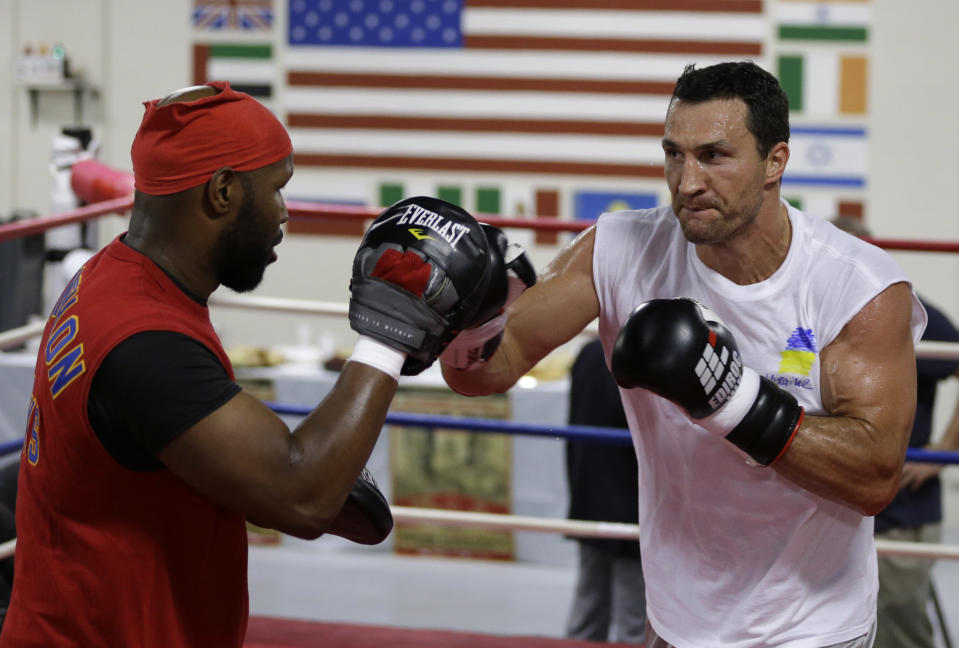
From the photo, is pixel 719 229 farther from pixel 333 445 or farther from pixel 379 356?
pixel 333 445

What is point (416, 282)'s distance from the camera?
1392 mm

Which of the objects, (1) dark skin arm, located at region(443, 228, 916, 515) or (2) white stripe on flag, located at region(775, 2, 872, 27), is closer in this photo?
(1) dark skin arm, located at region(443, 228, 916, 515)

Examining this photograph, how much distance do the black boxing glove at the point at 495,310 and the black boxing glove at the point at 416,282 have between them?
0.12 metres

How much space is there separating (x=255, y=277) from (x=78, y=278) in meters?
0.22

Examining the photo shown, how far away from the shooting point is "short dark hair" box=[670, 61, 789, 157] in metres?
1.71

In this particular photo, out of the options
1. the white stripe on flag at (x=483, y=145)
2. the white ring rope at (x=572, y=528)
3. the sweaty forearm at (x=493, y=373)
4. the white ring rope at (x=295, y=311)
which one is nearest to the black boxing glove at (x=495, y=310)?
the sweaty forearm at (x=493, y=373)

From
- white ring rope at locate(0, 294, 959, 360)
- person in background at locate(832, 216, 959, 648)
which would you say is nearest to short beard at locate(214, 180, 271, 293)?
white ring rope at locate(0, 294, 959, 360)

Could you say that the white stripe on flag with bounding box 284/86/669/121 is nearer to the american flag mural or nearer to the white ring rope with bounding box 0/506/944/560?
the american flag mural

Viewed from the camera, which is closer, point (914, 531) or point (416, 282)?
point (416, 282)

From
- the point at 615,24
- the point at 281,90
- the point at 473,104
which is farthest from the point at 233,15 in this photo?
the point at 615,24

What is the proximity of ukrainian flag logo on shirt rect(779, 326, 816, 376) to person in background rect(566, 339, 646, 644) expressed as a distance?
1.65 metres

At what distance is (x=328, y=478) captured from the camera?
124cm

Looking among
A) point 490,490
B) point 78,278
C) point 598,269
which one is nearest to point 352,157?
point 490,490

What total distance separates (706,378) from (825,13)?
5.02 meters
